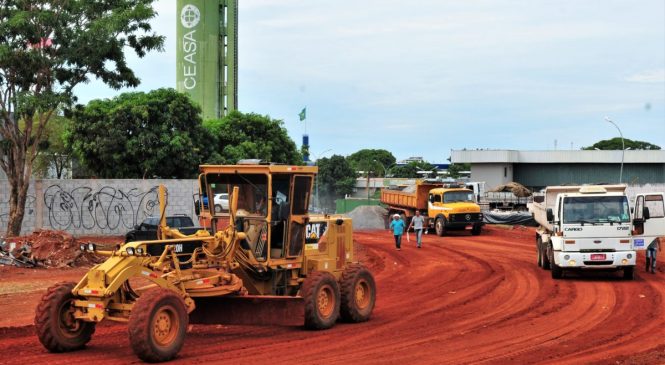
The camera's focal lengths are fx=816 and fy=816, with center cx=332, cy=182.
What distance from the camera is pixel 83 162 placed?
159 feet

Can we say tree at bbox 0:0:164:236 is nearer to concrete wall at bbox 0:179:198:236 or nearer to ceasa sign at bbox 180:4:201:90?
concrete wall at bbox 0:179:198:236

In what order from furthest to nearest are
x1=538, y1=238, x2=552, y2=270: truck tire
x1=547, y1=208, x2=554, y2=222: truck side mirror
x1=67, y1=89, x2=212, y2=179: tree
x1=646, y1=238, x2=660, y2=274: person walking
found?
x1=67, y1=89, x2=212, y2=179: tree
x1=538, y1=238, x2=552, y2=270: truck tire
x1=646, y1=238, x2=660, y2=274: person walking
x1=547, y1=208, x2=554, y2=222: truck side mirror

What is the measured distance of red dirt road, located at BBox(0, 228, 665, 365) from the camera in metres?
11.7

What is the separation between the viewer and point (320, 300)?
1403cm

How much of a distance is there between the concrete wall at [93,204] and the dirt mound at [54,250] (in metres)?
8.70

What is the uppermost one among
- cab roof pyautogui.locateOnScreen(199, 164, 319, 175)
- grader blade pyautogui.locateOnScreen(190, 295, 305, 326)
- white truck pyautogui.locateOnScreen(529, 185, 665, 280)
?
cab roof pyautogui.locateOnScreen(199, 164, 319, 175)

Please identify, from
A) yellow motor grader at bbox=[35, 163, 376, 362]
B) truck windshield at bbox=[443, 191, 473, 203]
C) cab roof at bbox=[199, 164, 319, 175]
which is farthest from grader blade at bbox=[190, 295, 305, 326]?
truck windshield at bbox=[443, 191, 473, 203]

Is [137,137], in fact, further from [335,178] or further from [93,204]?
[335,178]

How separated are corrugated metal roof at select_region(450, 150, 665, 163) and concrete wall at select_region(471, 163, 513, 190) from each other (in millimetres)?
1053

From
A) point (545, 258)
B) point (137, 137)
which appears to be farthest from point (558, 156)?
point (545, 258)

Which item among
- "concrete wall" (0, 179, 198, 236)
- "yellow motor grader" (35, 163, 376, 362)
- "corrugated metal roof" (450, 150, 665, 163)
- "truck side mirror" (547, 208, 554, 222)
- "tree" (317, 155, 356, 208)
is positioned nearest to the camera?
"yellow motor grader" (35, 163, 376, 362)

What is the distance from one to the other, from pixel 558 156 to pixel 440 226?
4058cm

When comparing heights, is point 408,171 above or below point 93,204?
above

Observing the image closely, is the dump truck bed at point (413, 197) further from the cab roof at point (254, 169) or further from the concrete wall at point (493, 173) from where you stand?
the cab roof at point (254, 169)
